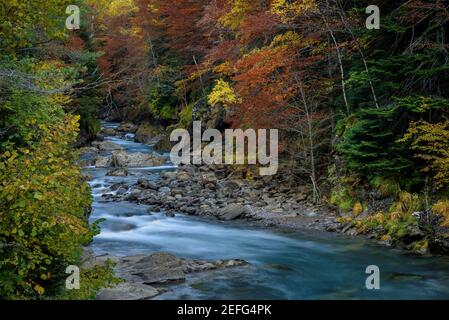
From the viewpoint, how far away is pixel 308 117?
50.9ft

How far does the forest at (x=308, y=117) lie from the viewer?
5.85 meters

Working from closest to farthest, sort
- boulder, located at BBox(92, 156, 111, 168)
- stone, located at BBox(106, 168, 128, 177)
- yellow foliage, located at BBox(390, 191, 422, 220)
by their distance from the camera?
yellow foliage, located at BBox(390, 191, 422, 220)
stone, located at BBox(106, 168, 128, 177)
boulder, located at BBox(92, 156, 111, 168)

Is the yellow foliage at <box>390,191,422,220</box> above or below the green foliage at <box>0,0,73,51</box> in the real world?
below

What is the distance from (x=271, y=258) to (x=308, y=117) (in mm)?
6014

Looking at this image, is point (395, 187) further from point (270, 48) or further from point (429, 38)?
point (270, 48)

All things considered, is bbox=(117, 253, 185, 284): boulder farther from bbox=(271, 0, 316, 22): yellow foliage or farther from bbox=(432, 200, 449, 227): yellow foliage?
bbox=(271, 0, 316, 22): yellow foliage

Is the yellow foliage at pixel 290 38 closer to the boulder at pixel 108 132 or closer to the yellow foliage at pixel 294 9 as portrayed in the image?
the yellow foliage at pixel 294 9

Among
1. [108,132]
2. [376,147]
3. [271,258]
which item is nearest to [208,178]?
[376,147]

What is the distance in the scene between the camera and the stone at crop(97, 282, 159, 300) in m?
7.48

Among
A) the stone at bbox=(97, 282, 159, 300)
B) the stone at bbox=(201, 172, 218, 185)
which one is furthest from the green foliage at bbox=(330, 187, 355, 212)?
the stone at bbox=(97, 282, 159, 300)

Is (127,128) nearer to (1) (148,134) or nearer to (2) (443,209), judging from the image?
(1) (148,134)

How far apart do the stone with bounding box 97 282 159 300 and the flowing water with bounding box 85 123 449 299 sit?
10.0 inches

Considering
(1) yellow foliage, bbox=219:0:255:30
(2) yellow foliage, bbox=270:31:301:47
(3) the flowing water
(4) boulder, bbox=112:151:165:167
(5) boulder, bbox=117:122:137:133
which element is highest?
(1) yellow foliage, bbox=219:0:255:30

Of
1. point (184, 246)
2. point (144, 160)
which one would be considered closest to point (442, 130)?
point (184, 246)
